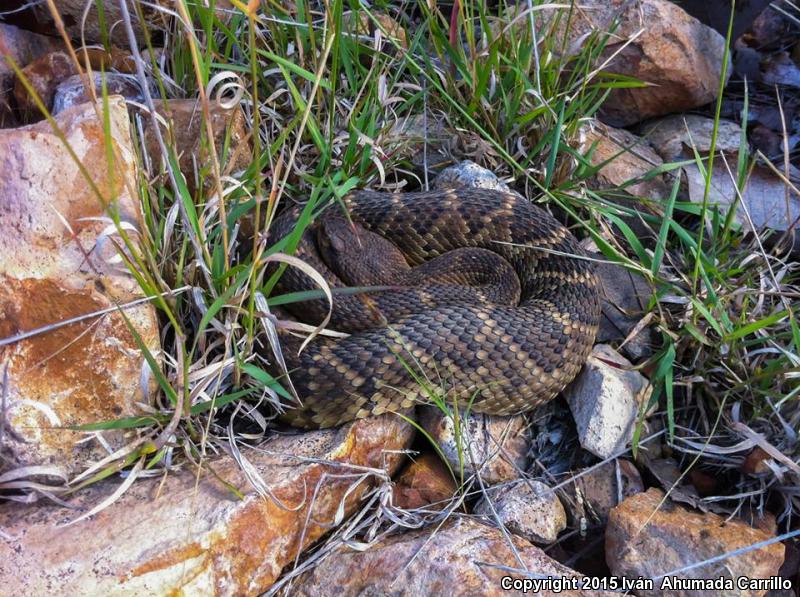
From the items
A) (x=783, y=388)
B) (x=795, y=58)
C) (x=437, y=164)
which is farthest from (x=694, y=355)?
(x=795, y=58)

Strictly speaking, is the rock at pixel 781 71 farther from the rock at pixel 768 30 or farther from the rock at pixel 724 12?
the rock at pixel 724 12

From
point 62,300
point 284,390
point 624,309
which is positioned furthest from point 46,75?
point 624,309

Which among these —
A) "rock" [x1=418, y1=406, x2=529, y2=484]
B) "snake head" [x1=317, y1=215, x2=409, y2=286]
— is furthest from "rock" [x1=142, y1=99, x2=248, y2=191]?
"rock" [x1=418, y1=406, x2=529, y2=484]

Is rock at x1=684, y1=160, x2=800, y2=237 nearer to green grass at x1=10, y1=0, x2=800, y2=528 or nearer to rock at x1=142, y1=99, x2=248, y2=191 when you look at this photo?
green grass at x1=10, y1=0, x2=800, y2=528

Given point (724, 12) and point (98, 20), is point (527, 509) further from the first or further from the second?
point (724, 12)

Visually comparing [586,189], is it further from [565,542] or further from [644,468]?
[565,542]

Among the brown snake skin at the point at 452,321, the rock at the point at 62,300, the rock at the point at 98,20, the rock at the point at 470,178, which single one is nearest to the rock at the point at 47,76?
the rock at the point at 98,20
